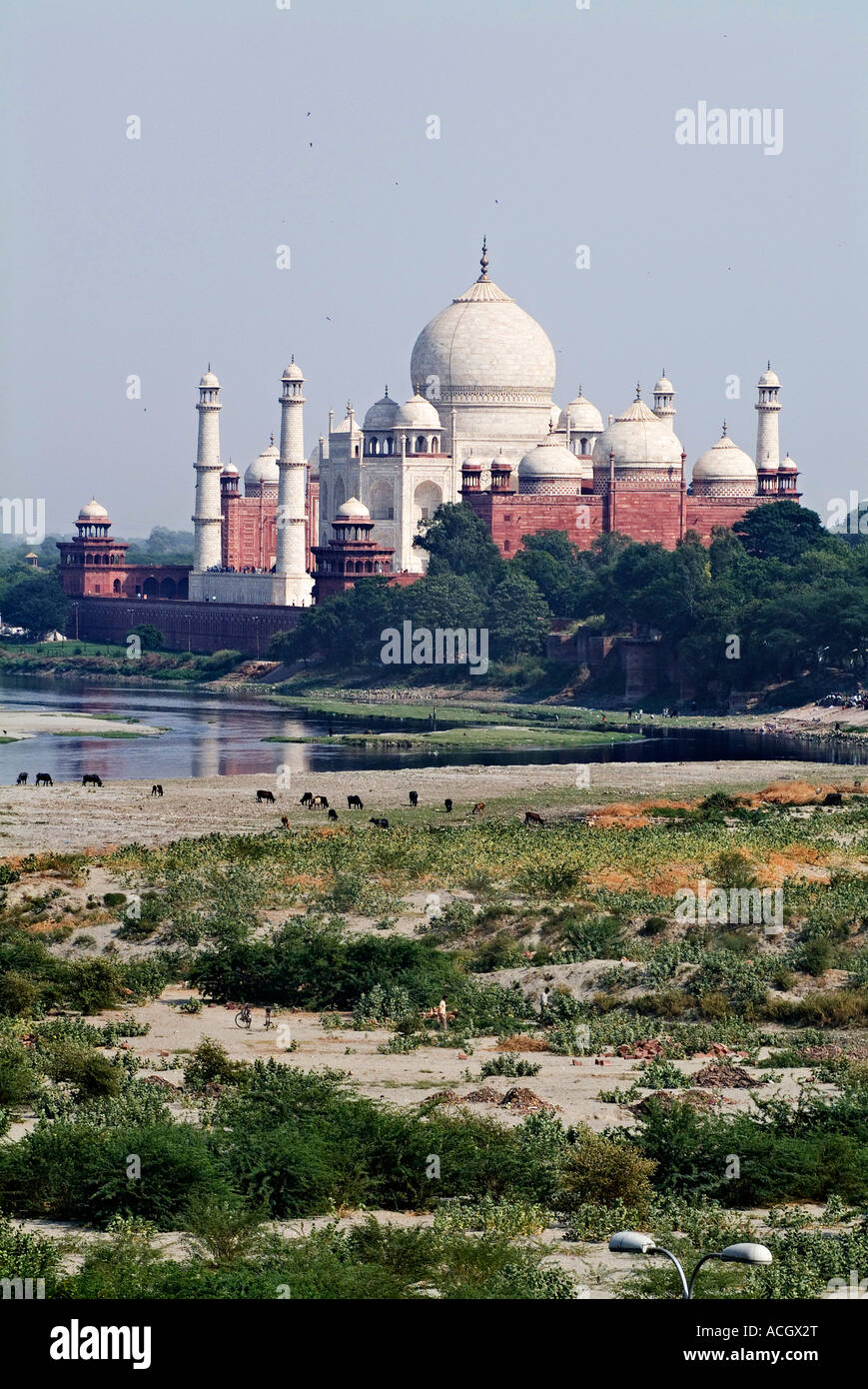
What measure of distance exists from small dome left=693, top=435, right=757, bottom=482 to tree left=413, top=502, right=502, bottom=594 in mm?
12454

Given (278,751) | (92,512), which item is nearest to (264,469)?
(92,512)

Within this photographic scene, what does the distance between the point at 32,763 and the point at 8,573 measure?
279 feet

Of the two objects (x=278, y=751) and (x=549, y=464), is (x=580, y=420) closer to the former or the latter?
(x=549, y=464)

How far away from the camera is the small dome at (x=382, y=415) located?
340ft

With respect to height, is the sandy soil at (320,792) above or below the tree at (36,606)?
below

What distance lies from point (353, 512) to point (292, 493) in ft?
14.8

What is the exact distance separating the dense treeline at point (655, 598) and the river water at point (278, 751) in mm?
6206

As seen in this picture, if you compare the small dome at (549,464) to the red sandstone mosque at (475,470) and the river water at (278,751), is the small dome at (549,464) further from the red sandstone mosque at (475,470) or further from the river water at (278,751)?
the river water at (278,751)

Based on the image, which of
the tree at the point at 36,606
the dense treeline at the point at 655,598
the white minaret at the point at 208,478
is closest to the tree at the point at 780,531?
the dense treeline at the point at 655,598

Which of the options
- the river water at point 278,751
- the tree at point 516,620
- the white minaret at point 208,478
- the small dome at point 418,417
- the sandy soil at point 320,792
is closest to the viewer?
the sandy soil at point 320,792

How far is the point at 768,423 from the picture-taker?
10188 centimetres

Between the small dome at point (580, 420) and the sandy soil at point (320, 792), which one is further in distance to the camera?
the small dome at point (580, 420)

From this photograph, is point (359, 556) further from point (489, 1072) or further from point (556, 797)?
point (489, 1072)

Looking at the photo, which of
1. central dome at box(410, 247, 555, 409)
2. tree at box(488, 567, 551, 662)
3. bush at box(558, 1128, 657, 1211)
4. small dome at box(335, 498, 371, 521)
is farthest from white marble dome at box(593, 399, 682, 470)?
bush at box(558, 1128, 657, 1211)
